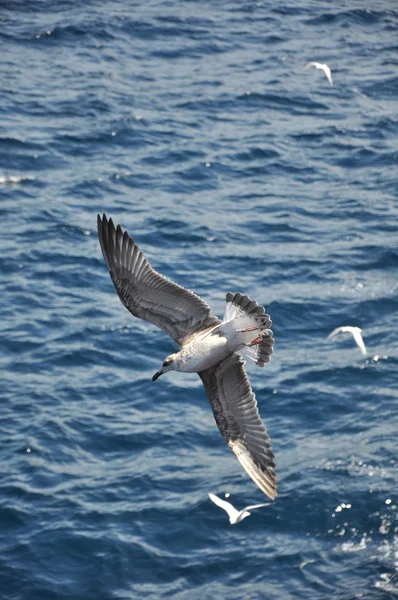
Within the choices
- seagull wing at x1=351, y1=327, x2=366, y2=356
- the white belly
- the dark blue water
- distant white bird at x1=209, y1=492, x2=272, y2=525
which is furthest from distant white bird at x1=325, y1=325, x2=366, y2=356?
the white belly

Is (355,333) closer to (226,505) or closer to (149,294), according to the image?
(226,505)

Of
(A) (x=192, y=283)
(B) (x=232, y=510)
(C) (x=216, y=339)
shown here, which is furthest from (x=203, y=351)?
(A) (x=192, y=283)

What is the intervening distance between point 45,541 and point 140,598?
5.33 feet

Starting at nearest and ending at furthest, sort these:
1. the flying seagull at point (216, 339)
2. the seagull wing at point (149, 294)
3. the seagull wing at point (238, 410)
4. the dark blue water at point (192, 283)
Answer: the flying seagull at point (216, 339), the seagull wing at point (238, 410), the seagull wing at point (149, 294), the dark blue water at point (192, 283)

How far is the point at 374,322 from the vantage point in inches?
792

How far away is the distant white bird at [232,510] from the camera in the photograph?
1492 cm

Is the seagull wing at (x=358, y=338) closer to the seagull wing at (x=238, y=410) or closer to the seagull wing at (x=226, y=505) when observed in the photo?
the seagull wing at (x=226, y=505)

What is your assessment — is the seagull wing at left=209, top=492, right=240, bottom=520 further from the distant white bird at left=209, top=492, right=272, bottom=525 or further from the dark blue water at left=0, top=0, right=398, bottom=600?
the dark blue water at left=0, top=0, right=398, bottom=600

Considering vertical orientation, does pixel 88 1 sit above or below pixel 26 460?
above

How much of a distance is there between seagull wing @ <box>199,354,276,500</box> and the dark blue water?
122 inches

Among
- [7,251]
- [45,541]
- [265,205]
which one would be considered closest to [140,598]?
[45,541]

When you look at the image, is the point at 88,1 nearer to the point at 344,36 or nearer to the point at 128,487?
the point at 344,36

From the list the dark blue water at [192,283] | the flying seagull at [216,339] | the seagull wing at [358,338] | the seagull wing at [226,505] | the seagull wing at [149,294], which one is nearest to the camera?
the flying seagull at [216,339]

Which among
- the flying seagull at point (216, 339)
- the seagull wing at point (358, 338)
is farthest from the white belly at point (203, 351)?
the seagull wing at point (358, 338)
